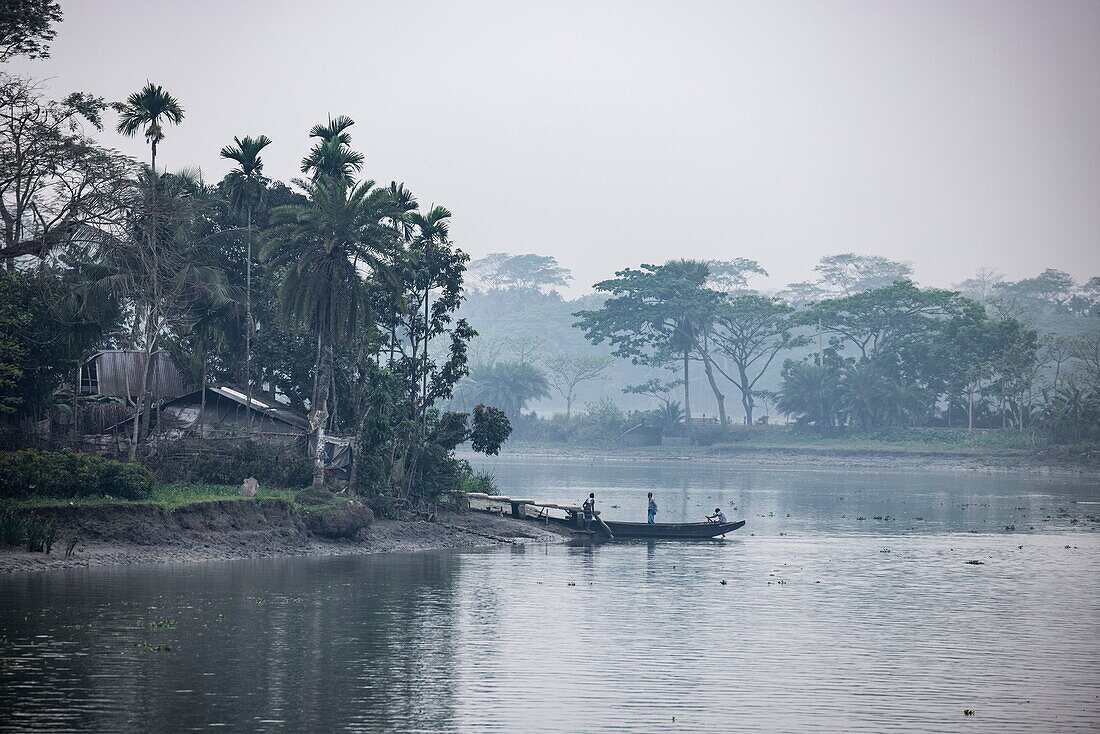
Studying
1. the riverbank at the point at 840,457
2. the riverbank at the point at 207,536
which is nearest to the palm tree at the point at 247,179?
the riverbank at the point at 207,536

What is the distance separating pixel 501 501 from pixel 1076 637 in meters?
31.4

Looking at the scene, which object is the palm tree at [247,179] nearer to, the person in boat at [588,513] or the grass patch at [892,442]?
the person in boat at [588,513]

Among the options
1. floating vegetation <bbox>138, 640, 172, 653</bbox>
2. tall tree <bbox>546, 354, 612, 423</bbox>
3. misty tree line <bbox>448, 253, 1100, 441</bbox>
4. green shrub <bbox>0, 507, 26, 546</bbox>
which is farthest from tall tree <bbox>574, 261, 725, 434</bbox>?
floating vegetation <bbox>138, 640, 172, 653</bbox>

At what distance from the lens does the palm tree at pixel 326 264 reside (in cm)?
5084

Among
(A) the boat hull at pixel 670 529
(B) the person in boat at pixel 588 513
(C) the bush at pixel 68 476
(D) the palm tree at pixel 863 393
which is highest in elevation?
(D) the palm tree at pixel 863 393

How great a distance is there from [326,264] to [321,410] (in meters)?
6.54

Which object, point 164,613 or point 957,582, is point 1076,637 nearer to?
point 957,582

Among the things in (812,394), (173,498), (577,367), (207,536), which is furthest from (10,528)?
(577,367)

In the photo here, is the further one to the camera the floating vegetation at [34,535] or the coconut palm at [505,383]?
the coconut palm at [505,383]

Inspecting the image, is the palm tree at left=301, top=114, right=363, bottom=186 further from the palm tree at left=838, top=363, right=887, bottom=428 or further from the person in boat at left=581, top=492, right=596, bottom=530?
the palm tree at left=838, top=363, right=887, bottom=428

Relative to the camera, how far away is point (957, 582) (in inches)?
1726

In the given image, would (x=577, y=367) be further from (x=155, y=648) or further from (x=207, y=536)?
(x=155, y=648)

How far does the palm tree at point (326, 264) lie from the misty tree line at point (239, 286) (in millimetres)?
75

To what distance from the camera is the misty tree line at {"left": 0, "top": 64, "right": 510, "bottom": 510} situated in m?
48.3
